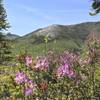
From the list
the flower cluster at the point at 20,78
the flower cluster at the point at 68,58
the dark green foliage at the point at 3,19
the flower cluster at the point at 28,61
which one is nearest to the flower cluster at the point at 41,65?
the flower cluster at the point at 28,61

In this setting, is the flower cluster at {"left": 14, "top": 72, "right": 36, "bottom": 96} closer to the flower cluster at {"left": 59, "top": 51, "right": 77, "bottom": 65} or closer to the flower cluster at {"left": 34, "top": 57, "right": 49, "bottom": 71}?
the flower cluster at {"left": 34, "top": 57, "right": 49, "bottom": 71}

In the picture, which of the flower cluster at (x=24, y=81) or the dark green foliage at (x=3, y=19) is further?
the dark green foliage at (x=3, y=19)

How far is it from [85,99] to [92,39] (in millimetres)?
3943

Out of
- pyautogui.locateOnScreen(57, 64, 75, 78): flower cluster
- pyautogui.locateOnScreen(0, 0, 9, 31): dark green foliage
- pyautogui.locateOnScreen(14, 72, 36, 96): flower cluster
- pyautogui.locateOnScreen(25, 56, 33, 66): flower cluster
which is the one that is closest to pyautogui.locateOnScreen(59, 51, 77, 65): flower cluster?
pyautogui.locateOnScreen(25, 56, 33, 66): flower cluster

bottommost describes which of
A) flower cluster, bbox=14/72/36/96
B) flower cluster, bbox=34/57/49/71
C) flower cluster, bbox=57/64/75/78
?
flower cluster, bbox=14/72/36/96

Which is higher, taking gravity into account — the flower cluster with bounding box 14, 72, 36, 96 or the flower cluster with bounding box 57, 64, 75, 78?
the flower cluster with bounding box 57, 64, 75, 78

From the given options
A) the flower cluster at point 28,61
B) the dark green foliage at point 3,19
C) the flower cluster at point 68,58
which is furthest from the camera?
the dark green foliage at point 3,19

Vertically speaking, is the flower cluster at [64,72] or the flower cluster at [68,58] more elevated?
the flower cluster at [68,58]

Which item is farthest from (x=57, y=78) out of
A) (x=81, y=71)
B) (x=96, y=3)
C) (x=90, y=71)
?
(x=96, y=3)

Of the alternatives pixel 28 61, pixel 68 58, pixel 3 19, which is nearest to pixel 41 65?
pixel 28 61

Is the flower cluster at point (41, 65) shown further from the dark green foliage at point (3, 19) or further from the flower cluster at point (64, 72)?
the dark green foliage at point (3, 19)

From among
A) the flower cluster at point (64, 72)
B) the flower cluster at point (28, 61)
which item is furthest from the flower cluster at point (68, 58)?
the flower cluster at point (64, 72)

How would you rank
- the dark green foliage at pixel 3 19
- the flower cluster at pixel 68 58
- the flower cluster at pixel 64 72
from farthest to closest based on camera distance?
the dark green foliage at pixel 3 19 → the flower cluster at pixel 68 58 → the flower cluster at pixel 64 72

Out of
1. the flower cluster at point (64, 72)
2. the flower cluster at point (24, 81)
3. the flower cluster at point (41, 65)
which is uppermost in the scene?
the flower cluster at point (41, 65)
